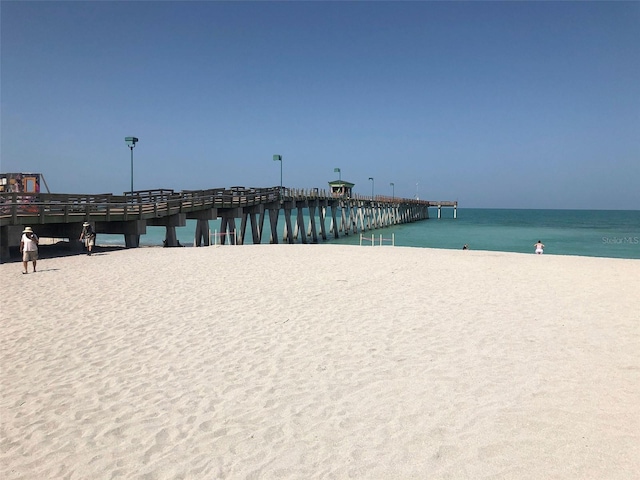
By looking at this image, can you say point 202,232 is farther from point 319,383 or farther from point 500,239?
point 500,239

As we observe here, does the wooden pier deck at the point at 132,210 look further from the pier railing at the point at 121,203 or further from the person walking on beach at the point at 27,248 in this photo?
the person walking on beach at the point at 27,248

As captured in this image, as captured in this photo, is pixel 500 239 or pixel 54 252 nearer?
pixel 54 252

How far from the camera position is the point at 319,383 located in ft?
16.8

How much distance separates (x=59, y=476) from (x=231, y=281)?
27.5ft

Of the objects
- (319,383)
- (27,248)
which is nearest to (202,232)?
(27,248)

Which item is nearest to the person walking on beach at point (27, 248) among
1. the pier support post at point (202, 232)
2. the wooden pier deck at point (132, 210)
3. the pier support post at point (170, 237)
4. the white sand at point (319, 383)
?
the white sand at point (319, 383)

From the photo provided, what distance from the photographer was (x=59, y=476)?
3.45 meters

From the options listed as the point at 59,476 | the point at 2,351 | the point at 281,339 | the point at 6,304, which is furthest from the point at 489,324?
the point at 6,304

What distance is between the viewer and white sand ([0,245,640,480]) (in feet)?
11.9

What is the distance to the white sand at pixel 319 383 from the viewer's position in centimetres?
361

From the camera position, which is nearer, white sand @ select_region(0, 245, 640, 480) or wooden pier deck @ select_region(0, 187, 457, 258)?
white sand @ select_region(0, 245, 640, 480)

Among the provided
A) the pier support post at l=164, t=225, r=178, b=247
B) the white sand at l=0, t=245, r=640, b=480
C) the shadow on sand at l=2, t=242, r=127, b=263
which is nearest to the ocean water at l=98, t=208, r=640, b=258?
the pier support post at l=164, t=225, r=178, b=247

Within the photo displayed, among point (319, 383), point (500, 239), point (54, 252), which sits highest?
point (54, 252)

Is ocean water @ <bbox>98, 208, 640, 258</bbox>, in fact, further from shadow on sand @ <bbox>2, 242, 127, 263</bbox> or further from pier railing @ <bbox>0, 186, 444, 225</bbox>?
shadow on sand @ <bbox>2, 242, 127, 263</bbox>
